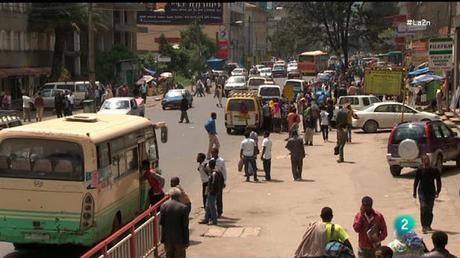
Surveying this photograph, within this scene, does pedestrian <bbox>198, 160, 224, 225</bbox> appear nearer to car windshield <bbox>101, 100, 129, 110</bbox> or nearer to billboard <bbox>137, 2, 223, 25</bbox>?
car windshield <bbox>101, 100, 129, 110</bbox>

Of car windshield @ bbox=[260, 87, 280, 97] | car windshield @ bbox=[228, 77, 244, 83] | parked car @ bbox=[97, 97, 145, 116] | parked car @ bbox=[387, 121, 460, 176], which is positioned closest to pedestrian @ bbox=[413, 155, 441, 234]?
parked car @ bbox=[387, 121, 460, 176]

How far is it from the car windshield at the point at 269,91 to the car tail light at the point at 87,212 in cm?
3063

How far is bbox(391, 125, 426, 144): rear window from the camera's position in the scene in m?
21.0

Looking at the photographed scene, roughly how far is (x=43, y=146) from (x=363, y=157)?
16271mm

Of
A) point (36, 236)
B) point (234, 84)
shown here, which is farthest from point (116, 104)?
point (234, 84)

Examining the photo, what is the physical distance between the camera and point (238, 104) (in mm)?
34031

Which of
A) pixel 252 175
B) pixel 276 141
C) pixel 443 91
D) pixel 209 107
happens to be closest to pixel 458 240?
pixel 252 175

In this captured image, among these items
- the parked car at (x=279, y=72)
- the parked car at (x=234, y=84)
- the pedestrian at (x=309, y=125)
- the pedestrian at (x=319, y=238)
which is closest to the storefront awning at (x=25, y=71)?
the parked car at (x=234, y=84)

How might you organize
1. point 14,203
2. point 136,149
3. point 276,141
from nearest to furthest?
1. point 14,203
2. point 136,149
3. point 276,141

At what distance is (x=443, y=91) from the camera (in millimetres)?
36531

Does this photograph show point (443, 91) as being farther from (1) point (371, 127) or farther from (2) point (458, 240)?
(2) point (458, 240)

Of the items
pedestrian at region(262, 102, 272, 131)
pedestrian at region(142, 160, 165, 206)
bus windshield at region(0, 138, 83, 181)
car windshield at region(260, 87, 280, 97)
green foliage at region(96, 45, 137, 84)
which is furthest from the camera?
green foliage at region(96, 45, 137, 84)

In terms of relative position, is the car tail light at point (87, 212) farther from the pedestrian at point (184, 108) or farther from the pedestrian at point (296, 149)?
the pedestrian at point (184, 108)

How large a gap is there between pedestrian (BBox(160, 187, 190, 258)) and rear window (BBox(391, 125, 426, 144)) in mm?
11281
